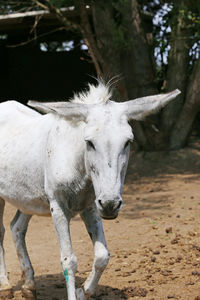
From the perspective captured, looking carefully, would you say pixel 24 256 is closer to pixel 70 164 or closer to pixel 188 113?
pixel 70 164

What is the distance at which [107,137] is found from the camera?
278 cm

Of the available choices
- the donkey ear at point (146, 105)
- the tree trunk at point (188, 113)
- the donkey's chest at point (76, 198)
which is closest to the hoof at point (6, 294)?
the donkey's chest at point (76, 198)

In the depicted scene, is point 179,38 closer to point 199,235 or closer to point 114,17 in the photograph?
point 114,17

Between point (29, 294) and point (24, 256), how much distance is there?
35 centimetres

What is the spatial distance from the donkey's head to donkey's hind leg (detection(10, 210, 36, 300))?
141 cm

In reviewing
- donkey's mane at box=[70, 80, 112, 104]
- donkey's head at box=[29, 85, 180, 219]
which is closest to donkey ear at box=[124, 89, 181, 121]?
donkey's head at box=[29, 85, 180, 219]

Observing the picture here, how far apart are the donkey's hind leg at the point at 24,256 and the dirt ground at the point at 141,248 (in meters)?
0.21

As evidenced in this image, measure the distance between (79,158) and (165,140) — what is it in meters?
6.90

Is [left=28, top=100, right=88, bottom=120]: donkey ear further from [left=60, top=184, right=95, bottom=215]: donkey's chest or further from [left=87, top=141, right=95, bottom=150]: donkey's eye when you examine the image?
[left=60, top=184, right=95, bottom=215]: donkey's chest

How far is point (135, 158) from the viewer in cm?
992

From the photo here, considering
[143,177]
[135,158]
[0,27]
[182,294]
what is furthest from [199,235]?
[0,27]

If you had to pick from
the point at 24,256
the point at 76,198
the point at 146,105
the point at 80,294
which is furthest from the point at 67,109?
the point at 24,256

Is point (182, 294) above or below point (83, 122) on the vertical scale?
below

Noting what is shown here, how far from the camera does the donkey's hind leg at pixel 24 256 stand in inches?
155
